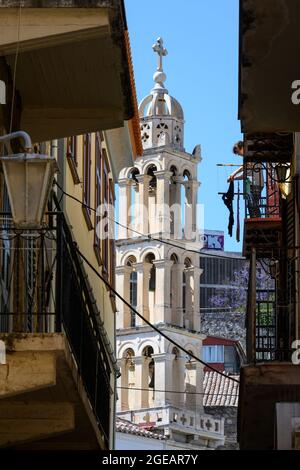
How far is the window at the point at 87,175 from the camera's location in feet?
75.4

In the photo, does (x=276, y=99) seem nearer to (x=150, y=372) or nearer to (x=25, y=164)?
(x=25, y=164)

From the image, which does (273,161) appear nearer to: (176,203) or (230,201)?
(230,201)

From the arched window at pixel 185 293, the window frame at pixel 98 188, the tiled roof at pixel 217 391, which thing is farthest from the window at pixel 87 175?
the tiled roof at pixel 217 391

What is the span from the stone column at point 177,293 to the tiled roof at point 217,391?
3376 mm

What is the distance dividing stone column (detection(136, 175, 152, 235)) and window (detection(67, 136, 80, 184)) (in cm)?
5916

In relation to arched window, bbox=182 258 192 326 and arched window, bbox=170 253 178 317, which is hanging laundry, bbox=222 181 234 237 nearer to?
arched window, bbox=170 253 178 317

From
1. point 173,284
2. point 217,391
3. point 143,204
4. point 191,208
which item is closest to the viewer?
point 191,208

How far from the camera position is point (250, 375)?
56.1ft

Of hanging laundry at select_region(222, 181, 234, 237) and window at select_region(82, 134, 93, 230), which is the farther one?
hanging laundry at select_region(222, 181, 234, 237)

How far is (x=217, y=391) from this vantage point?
3415 inches

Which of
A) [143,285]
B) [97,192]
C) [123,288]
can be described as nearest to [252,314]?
[97,192]

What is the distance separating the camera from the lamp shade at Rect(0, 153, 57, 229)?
1268 cm

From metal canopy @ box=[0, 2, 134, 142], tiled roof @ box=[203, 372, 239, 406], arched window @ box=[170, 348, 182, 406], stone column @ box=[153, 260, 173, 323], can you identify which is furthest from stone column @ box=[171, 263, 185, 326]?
metal canopy @ box=[0, 2, 134, 142]

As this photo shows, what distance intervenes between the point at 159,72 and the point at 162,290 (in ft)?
30.7
